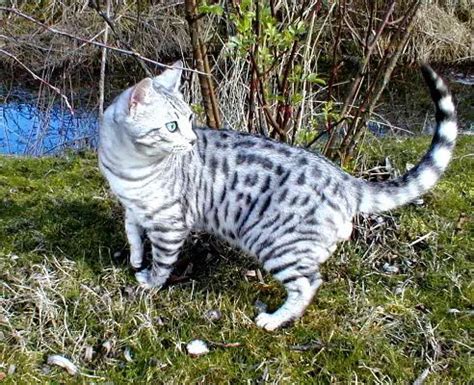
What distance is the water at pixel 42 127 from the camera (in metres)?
6.35

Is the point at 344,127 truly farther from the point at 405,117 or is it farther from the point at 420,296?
the point at 405,117

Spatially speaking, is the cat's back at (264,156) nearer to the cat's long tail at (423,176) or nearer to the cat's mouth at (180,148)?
the cat's long tail at (423,176)

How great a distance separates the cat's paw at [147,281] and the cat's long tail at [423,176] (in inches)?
44.7

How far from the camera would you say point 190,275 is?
367 cm

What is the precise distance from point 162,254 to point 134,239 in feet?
0.75

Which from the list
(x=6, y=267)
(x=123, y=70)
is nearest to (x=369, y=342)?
(x=6, y=267)

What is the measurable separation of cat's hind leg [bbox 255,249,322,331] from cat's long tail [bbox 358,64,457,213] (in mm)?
424

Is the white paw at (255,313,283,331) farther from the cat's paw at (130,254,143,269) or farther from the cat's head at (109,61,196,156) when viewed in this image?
the cat's head at (109,61,196,156)

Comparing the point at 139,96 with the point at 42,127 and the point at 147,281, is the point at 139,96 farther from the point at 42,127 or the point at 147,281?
the point at 42,127

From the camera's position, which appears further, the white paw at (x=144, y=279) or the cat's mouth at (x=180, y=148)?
the white paw at (x=144, y=279)

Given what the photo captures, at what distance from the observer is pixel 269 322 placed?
323 cm

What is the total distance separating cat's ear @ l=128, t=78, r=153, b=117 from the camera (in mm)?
2930

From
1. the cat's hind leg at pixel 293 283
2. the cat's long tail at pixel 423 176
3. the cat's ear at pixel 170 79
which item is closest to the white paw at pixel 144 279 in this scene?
the cat's hind leg at pixel 293 283

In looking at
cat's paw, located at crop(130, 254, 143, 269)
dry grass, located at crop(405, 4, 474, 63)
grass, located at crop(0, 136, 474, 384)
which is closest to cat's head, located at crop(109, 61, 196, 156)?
cat's paw, located at crop(130, 254, 143, 269)
